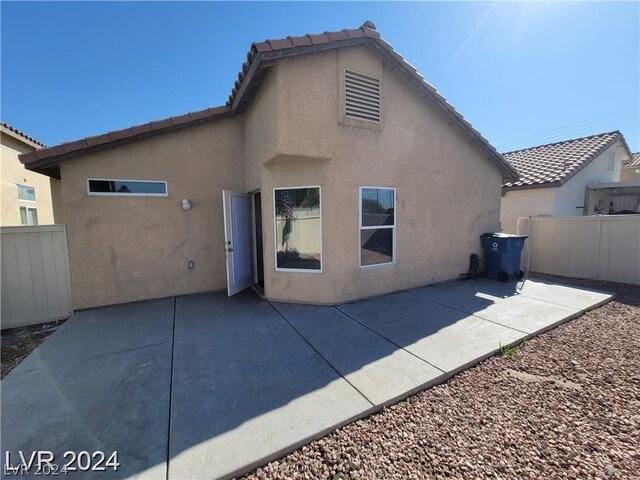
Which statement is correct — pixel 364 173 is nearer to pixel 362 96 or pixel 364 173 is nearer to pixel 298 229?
pixel 362 96

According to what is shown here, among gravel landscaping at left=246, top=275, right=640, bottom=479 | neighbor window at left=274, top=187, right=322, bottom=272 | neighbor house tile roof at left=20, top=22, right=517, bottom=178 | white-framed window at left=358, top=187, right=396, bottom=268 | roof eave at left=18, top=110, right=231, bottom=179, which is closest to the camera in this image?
gravel landscaping at left=246, top=275, right=640, bottom=479

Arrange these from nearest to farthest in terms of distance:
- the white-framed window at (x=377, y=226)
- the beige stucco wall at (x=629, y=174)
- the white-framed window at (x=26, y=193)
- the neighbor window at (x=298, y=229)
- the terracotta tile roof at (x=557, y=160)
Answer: the neighbor window at (x=298, y=229) → the white-framed window at (x=377, y=226) → the white-framed window at (x=26, y=193) → the terracotta tile roof at (x=557, y=160) → the beige stucco wall at (x=629, y=174)

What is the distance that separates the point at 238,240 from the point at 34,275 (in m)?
4.36

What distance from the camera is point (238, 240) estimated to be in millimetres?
7184

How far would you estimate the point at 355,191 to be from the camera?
6305mm

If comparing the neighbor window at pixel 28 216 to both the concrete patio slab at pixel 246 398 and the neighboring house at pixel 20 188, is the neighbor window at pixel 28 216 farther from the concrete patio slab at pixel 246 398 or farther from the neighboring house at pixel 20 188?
the concrete patio slab at pixel 246 398

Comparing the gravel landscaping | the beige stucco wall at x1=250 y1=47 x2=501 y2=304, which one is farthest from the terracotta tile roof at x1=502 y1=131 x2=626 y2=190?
the gravel landscaping

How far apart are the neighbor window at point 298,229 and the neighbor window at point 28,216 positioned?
1147cm

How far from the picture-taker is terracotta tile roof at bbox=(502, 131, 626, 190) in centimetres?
1150

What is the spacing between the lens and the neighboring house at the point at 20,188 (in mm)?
9438

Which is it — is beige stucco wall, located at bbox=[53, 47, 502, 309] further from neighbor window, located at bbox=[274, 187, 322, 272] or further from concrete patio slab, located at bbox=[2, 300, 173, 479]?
concrete patio slab, located at bbox=[2, 300, 173, 479]

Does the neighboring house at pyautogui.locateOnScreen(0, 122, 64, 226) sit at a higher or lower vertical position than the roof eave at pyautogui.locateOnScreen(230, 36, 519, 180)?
lower

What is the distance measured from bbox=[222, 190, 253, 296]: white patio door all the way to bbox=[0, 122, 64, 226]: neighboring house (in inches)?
270

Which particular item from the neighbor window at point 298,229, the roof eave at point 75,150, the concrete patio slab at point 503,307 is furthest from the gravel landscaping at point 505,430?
the roof eave at point 75,150
